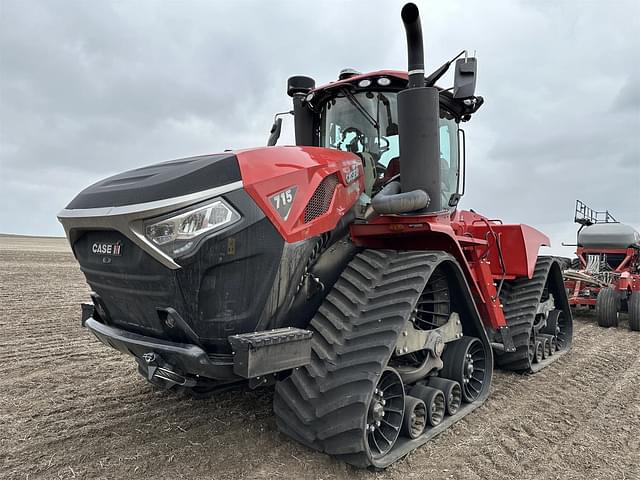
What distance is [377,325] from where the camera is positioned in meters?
3.33

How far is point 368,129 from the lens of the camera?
4457 millimetres

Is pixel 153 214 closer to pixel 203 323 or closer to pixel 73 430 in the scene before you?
A: pixel 203 323

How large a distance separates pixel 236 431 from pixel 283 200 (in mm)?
1861

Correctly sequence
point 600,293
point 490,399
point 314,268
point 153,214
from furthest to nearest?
point 600,293 < point 490,399 < point 314,268 < point 153,214

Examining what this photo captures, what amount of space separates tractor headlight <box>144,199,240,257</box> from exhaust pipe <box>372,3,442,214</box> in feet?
4.60

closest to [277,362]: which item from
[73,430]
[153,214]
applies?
[153,214]

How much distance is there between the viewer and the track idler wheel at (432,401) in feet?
12.5

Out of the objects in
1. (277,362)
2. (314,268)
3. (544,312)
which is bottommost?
(544,312)

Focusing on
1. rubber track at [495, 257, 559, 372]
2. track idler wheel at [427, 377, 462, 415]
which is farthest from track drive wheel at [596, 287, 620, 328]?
track idler wheel at [427, 377, 462, 415]

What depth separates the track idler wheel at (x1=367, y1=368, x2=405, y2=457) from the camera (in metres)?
3.30

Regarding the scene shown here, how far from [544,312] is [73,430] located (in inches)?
214

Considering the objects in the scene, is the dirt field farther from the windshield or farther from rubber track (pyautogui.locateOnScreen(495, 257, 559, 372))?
the windshield

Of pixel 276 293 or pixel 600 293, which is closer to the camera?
pixel 276 293

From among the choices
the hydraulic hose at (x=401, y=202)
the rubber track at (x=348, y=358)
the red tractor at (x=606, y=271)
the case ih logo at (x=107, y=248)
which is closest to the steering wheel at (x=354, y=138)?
the hydraulic hose at (x=401, y=202)
